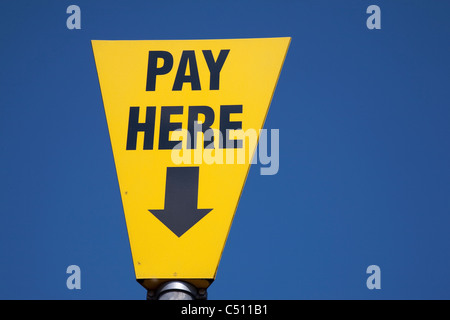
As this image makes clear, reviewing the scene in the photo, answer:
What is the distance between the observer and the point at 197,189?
13.6 ft

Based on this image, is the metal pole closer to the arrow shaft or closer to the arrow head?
the arrow head

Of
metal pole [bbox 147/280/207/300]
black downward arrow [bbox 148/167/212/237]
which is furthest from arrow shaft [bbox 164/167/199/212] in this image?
metal pole [bbox 147/280/207/300]

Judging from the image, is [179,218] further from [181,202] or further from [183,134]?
[183,134]

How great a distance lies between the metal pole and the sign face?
0.15 ft

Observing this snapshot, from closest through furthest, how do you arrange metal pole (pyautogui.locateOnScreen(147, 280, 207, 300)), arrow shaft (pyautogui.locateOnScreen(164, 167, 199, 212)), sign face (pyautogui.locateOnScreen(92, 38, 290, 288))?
metal pole (pyautogui.locateOnScreen(147, 280, 207, 300))
sign face (pyautogui.locateOnScreen(92, 38, 290, 288))
arrow shaft (pyautogui.locateOnScreen(164, 167, 199, 212))

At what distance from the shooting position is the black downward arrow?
407 centimetres

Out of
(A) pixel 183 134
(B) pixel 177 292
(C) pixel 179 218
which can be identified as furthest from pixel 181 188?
(B) pixel 177 292

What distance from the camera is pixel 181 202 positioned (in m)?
4.14

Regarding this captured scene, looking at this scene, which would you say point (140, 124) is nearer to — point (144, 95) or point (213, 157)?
point (144, 95)

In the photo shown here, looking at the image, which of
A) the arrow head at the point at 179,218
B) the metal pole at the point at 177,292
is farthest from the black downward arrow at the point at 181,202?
the metal pole at the point at 177,292

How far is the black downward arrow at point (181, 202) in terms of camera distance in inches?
160

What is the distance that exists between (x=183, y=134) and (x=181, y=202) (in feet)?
1.56

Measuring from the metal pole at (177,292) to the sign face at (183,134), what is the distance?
44mm
